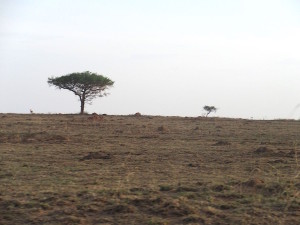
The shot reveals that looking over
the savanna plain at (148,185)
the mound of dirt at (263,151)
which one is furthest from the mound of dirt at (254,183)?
the mound of dirt at (263,151)

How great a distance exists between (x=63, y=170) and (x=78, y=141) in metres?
5.51

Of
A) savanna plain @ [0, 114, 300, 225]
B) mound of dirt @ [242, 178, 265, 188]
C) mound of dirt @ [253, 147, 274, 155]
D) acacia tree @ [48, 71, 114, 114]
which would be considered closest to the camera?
savanna plain @ [0, 114, 300, 225]

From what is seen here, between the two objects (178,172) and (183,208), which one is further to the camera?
(178,172)

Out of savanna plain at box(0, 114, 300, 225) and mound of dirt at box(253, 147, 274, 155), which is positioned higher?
mound of dirt at box(253, 147, 274, 155)

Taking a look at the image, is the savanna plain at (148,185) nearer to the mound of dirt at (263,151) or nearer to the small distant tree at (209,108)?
the mound of dirt at (263,151)

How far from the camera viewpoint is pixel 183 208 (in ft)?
17.2

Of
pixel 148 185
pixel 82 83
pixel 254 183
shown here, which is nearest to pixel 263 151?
pixel 254 183

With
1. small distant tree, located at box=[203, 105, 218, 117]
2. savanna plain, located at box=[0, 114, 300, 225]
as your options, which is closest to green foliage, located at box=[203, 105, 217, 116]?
small distant tree, located at box=[203, 105, 218, 117]

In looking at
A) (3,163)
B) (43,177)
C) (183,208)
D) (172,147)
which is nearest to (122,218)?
(183,208)

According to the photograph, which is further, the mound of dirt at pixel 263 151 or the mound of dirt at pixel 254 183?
the mound of dirt at pixel 263 151

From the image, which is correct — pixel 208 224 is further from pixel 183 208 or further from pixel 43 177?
pixel 43 177

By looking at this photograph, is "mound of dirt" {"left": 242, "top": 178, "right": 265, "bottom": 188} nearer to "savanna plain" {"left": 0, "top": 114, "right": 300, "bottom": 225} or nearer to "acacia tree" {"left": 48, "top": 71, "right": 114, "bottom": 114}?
"savanna plain" {"left": 0, "top": 114, "right": 300, "bottom": 225}

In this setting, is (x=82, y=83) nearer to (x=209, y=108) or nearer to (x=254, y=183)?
(x=209, y=108)

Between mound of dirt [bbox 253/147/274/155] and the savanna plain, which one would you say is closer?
the savanna plain
